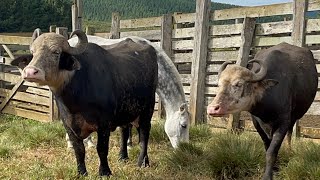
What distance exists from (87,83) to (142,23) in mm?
6261

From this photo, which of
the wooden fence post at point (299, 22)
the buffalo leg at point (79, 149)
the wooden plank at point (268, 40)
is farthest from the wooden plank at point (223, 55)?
the buffalo leg at point (79, 149)

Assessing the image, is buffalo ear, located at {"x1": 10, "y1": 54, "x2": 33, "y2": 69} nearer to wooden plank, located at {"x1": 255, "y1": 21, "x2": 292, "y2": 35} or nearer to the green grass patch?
the green grass patch

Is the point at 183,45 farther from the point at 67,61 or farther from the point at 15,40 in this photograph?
the point at 15,40

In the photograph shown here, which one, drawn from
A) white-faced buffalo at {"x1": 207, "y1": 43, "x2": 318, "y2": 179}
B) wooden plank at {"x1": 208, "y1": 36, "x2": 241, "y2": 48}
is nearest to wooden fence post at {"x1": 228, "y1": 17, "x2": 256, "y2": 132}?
wooden plank at {"x1": 208, "y1": 36, "x2": 241, "y2": 48}

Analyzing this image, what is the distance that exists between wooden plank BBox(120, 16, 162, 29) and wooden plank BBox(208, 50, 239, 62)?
74.6 inches

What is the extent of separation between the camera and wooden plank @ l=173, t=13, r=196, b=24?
10353 millimetres

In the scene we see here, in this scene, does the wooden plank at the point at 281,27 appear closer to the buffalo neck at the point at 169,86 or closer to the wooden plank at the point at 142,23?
the buffalo neck at the point at 169,86

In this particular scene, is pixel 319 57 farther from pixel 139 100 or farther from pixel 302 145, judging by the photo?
pixel 139 100

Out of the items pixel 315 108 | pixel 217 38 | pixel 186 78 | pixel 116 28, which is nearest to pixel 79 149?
pixel 315 108

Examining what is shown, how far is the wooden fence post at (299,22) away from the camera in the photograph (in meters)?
7.98

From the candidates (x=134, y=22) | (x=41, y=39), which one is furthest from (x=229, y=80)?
(x=134, y=22)

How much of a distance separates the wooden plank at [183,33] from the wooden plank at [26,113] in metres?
4.66

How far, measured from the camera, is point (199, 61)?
985cm

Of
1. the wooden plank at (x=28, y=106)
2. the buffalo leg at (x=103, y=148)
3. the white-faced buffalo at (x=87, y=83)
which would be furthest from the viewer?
the wooden plank at (x=28, y=106)
